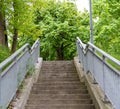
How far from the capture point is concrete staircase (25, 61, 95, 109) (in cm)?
770

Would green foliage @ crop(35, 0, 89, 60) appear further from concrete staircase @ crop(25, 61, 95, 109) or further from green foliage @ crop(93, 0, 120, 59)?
concrete staircase @ crop(25, 61, 95, 109)

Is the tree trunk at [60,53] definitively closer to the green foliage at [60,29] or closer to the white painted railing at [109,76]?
the green foliage at [60,29]

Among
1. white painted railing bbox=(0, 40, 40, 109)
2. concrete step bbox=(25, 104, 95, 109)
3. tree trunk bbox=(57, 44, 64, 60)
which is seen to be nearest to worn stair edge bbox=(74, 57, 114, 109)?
concrete step bbox=(25, 104, 95, 109)

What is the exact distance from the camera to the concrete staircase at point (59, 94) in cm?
770

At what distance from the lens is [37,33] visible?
14547mm

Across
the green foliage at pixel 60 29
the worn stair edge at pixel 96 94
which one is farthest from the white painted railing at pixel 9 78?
the green foliage at pixel 60 29

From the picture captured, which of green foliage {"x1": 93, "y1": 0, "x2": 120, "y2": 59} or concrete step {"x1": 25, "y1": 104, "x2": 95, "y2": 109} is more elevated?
green foliage {"x1": 93, "y1": 0, "x2": 120, "y2": 59}

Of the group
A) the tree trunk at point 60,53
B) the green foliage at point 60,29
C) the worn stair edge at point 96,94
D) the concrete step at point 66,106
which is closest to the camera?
the worn stair edge at point 96,94

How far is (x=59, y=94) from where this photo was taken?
8484 millimetres

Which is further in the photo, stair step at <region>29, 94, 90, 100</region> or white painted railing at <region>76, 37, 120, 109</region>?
stair step at <region>29, 94, 90, 100</region>

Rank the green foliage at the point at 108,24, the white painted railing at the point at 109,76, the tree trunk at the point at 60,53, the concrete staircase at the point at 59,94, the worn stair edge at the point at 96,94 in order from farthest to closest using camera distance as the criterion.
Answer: the tree trunk at the point at 60,53 → the green foliage at the point at 108,24 → the concrete staircase at the point at 59,94 → the worn stair edge at the point at 96,94 → the white painted railing at the point at 109,76

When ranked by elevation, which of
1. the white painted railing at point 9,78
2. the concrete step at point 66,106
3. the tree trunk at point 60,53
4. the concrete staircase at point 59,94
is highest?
the white painted railing at point 9,78

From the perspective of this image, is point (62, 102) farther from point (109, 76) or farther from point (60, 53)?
point (60, 53)

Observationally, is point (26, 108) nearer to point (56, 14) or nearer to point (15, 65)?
point (15, 65)
